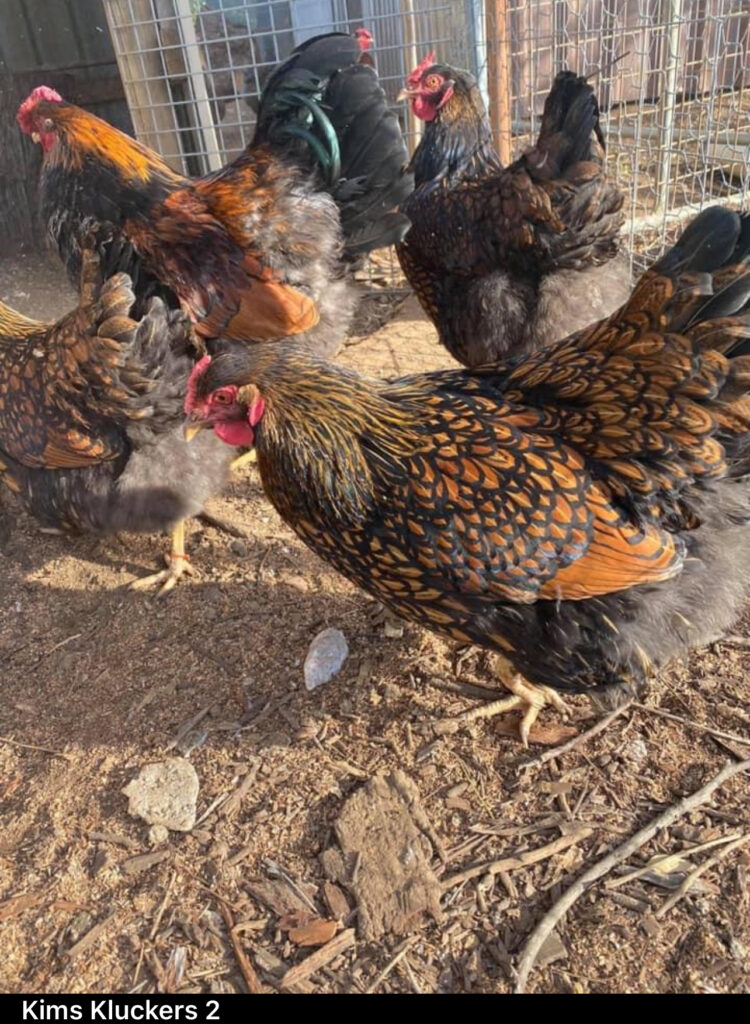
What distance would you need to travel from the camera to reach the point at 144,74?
637 cm

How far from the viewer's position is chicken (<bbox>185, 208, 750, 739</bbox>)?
6.79ft

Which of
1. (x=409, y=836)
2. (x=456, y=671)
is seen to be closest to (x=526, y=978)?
(x=409, y=836)

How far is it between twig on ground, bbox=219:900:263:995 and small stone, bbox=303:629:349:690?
34.3 inches

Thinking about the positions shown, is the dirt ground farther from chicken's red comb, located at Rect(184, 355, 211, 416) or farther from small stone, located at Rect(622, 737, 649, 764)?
chicken's red comb, located at Rect(184, 355, 211, 416)

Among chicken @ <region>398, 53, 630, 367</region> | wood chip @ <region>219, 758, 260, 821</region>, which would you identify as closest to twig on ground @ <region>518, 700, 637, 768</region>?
wood chip @ <region>219, 758, 260, 821</region>

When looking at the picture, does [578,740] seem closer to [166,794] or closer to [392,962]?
[392,962]

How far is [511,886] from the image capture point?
6.89 ft

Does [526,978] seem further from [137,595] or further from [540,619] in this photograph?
[137,595]

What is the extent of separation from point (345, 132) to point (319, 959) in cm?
403

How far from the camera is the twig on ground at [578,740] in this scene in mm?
2467
